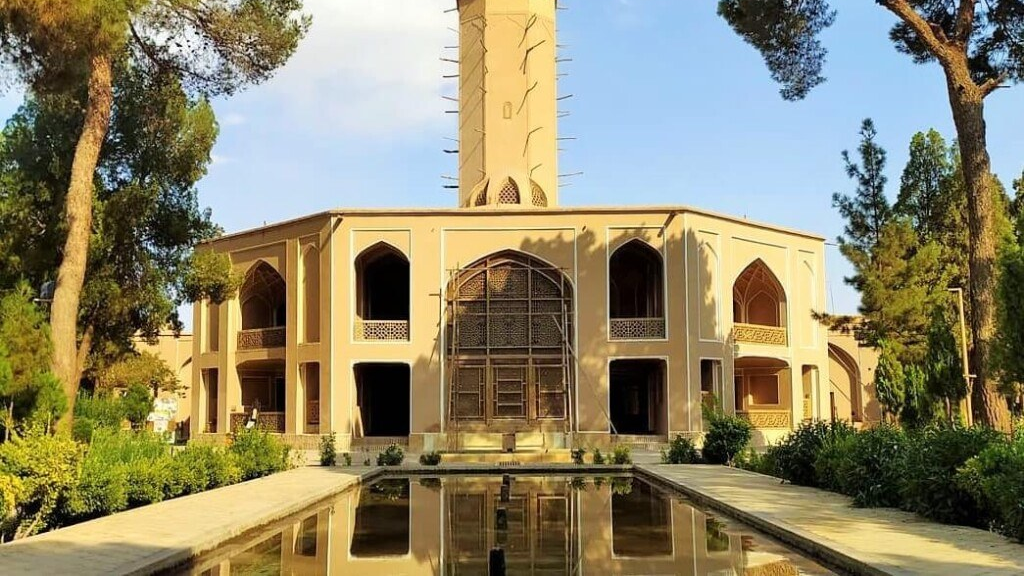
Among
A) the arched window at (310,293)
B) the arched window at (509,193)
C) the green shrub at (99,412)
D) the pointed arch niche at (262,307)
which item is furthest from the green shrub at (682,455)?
the pointed arch niche at (262,307)

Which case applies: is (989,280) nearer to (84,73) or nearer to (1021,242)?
(1021,242)

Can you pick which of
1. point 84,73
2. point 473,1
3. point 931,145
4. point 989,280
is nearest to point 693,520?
point 989,280

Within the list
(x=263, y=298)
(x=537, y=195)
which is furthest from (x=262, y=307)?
(x=537, y=195)

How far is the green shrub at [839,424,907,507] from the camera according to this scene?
40.1ft

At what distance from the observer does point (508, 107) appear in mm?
32469

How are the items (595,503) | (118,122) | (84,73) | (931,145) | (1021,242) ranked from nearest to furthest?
(1021,242) → (595,503) → (84,73) → (118,122) → (931,145)

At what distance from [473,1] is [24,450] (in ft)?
86.0

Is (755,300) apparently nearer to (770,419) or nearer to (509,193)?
(770,419)

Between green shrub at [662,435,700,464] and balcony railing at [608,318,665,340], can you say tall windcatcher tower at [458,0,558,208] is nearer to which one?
balcony railing at [608,318,665,340]

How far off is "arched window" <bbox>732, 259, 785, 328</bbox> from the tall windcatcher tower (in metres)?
7.30

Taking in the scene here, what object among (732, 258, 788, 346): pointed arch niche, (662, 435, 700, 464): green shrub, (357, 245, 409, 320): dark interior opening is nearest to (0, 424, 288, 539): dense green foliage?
(662, 435, 700, 464): green shrub

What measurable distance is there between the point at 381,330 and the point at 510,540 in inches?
736

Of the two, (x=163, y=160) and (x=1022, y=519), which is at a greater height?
(x=163, y=160)

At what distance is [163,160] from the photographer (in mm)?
19844
